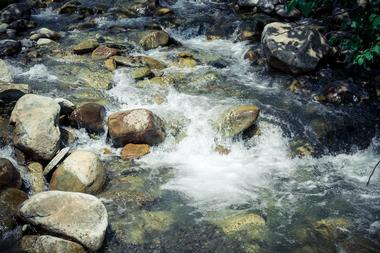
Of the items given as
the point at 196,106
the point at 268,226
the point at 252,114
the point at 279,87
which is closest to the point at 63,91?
the point at 196,106

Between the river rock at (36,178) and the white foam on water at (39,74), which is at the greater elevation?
the river rock at (36,178)

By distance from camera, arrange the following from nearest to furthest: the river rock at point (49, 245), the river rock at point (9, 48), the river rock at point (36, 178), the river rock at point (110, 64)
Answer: the river rock at point (49, 245) < the river rock at point (36, 178) < the river rock at point (110, 64) < the river rock at point (9, 48)

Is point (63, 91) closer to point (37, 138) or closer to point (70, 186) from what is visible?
point (37, 138)

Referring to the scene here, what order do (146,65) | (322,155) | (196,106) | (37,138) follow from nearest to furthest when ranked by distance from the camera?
(37,138) < (322,155) < (196,106) < (146,65)

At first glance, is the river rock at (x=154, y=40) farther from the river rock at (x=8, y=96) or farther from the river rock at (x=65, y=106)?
the river rock at (x=8, y=96)

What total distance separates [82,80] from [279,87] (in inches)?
164

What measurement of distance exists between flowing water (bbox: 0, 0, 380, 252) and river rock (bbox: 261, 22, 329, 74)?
343mm

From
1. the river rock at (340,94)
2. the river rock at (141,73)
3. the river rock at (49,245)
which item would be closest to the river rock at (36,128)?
the river rock at (49,245)

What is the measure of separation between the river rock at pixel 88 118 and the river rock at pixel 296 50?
3.88 meters

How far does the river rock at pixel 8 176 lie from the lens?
18.9 feet

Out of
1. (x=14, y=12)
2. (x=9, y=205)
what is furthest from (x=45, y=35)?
(x=9, y=205)

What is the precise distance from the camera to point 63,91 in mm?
8586

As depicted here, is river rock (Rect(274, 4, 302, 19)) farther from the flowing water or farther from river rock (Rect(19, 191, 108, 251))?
river rock (Rect(19, 191, 108, 251))

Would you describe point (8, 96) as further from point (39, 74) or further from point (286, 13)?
point (286, 13)
